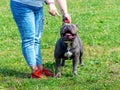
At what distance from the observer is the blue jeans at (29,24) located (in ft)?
20.9

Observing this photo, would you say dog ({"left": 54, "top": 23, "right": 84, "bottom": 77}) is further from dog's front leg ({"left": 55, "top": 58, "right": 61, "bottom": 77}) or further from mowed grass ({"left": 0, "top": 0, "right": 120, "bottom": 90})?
mowed grass ({"left": 0, "top": 0, "right": 120, "bottom": 90})

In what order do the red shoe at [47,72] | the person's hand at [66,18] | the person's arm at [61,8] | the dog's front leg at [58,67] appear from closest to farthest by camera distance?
the person's arm at [61,8] → the person's hand at [66,18] → the dog's front leg at [58,67] → the red shoe at [47,72]

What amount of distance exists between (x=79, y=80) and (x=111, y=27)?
4.42 meters

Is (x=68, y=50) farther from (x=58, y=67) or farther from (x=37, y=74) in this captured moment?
(x=37, y=74)

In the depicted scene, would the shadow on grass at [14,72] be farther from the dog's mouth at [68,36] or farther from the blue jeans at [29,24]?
the dog's mouth at [68,36]

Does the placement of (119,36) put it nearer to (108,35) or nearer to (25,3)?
(108,35)

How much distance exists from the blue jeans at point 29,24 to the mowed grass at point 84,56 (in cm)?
44

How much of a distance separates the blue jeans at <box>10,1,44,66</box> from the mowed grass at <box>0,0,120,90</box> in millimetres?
443

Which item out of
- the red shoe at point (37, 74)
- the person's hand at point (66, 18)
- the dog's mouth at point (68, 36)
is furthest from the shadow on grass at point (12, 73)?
the person's hand at point (66, 18)

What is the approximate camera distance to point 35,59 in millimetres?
6727

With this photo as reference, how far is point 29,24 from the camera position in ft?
21.0

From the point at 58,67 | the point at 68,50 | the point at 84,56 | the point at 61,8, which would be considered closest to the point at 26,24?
the point at 61,8

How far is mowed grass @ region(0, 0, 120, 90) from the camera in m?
6.30

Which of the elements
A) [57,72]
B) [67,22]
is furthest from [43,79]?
[67,22]
